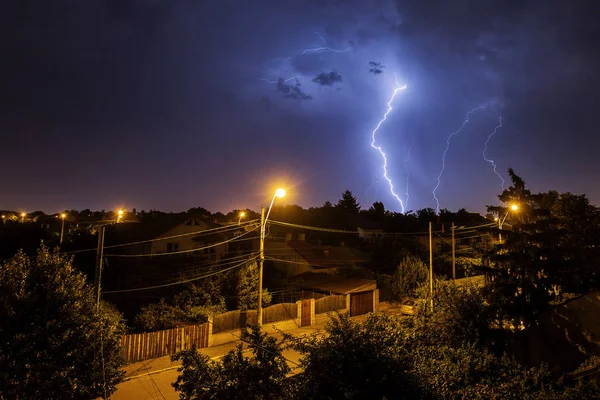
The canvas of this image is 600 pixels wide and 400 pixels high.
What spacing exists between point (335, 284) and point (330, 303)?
2485 millimetres

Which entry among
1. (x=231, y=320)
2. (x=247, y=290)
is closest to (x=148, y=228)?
(x=247, y=290)

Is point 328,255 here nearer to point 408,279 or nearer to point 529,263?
point 408,279

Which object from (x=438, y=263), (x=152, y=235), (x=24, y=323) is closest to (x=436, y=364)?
(x=24, y=323)

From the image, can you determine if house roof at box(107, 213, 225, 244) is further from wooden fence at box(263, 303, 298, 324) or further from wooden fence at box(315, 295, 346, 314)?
wooden fence at box(315, 295, 346, 314)

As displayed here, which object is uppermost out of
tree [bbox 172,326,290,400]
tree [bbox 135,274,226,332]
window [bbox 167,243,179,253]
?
window [bbox 167,243,179,253]

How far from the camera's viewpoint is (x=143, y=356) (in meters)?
16.5

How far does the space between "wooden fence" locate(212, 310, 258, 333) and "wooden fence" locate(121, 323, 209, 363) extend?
72cm

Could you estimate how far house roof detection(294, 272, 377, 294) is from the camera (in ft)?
88.7

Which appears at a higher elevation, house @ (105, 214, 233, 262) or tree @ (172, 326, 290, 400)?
house @ (105, 214, 233, 262)

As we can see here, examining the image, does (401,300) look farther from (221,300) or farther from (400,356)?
(400,356)

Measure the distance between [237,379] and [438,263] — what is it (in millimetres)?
35078

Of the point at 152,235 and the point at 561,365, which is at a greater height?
the point at 152,235

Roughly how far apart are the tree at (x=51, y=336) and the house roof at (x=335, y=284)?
1879cm

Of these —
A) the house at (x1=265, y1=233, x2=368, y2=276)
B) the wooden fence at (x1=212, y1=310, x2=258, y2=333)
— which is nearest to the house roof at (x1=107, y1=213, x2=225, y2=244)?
the house at (x1=265, y1=233, x2=368, y2=276)
